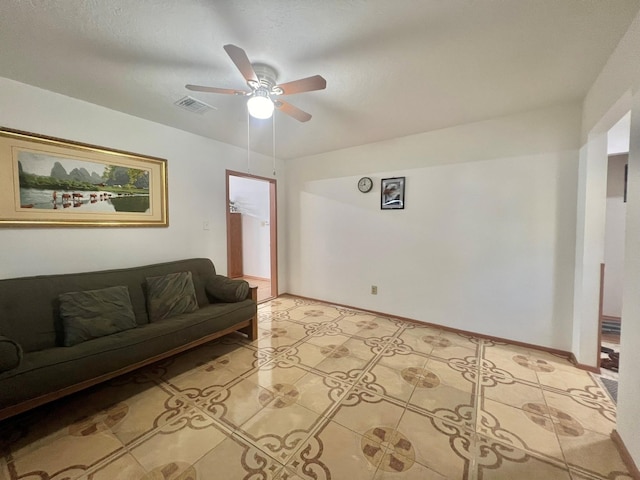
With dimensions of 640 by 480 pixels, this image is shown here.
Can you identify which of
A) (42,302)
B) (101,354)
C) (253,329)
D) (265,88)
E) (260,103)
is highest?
(265,88)

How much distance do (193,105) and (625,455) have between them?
378 centimetres

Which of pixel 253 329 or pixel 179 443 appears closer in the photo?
pixel 179 443

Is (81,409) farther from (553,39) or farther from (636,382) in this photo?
(553,39)

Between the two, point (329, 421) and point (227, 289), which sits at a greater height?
point (227, 289)

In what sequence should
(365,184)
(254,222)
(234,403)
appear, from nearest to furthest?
(234,403)
(365,184)
(254,222)

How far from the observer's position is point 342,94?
83.9 inches

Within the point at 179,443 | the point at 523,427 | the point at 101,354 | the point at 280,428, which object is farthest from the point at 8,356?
the point at 523,427

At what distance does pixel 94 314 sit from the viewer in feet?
6.13

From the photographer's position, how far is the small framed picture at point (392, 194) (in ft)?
10.4

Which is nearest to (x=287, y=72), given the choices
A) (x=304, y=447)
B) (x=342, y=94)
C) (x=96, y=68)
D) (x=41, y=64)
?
(x=342, y=94)

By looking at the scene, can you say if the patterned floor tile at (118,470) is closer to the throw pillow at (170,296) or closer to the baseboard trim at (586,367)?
the throw pillow at (170,296)

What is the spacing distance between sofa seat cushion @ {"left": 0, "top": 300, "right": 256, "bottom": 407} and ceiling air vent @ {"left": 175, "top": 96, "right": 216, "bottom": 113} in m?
1.91

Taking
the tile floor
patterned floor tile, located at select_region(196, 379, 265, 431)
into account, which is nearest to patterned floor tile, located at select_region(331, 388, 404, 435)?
the tile floor

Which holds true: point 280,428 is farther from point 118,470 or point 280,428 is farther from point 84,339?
point 84,339
